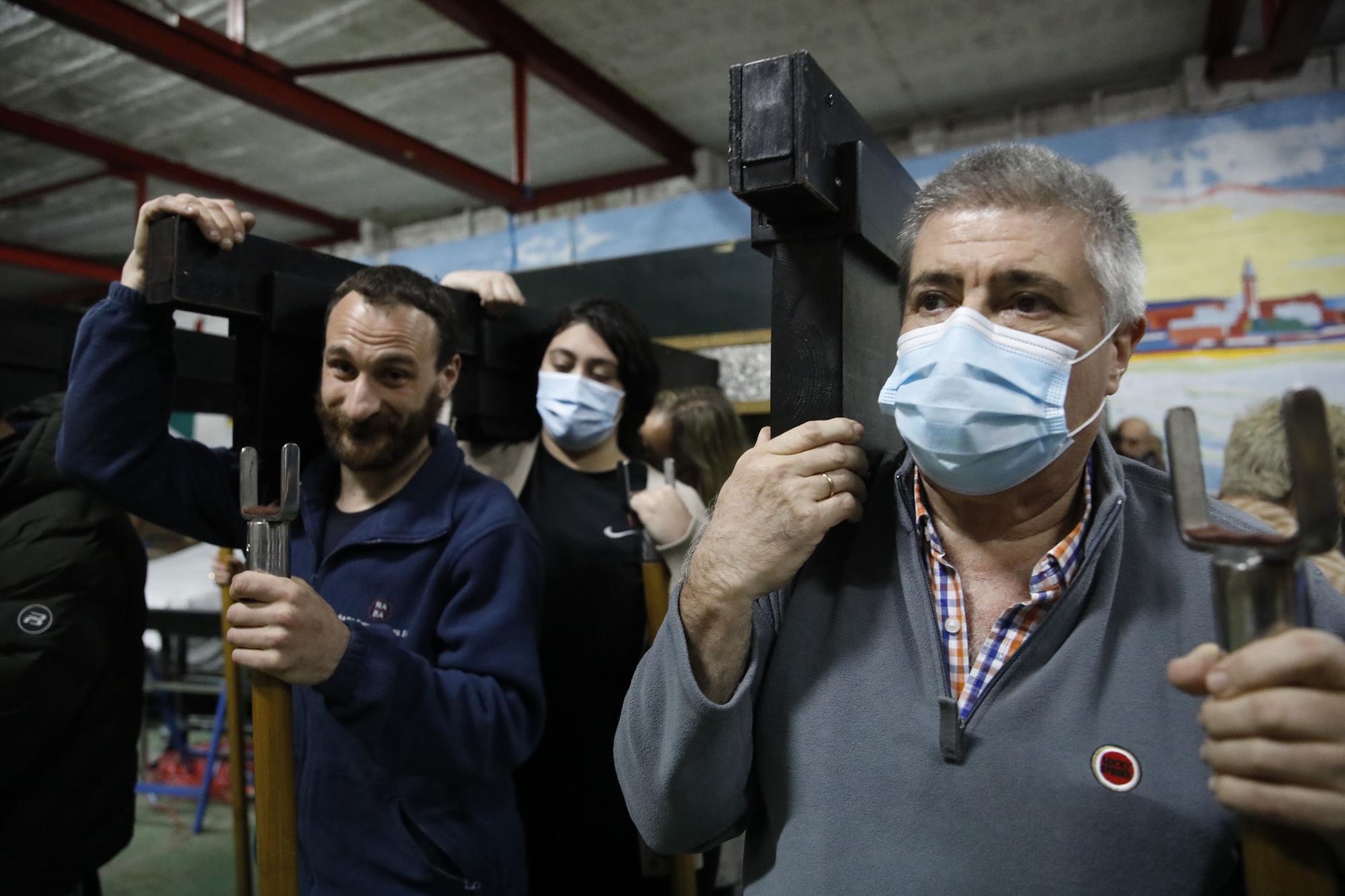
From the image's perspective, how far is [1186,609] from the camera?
3.23ft

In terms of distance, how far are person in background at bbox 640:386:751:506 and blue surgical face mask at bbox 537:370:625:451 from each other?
0.49 metres

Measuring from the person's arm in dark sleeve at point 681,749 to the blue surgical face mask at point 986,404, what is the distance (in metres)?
0.35

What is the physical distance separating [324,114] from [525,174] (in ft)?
3.61

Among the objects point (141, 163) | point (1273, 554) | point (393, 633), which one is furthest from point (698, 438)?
point (141, 163)

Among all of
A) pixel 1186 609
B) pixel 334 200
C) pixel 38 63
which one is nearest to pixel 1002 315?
pixel 1186 609

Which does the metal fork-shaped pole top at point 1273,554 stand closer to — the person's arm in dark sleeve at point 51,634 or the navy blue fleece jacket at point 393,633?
the navy blue fleece jacket at point 393,633

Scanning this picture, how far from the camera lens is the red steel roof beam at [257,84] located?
309 cm

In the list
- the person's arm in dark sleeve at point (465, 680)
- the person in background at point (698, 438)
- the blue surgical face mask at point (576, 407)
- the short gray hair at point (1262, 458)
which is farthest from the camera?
the person in background at point (698, 438)

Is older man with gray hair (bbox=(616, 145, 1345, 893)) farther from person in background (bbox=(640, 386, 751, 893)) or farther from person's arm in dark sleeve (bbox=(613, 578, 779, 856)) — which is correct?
person in background (bbox=(640, 386, 751, 893))

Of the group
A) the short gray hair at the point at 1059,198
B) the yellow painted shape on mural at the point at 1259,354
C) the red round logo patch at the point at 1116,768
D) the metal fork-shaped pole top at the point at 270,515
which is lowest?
the red round logo patch at the point at 1116,768

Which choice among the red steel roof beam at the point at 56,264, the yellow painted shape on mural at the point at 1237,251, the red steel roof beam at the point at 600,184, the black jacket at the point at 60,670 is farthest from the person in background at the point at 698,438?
the red steel roof beam at the point at 56,264

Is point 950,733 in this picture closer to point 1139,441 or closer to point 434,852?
point 434,852

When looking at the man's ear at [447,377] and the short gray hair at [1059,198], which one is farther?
the man's ear at [447,377]

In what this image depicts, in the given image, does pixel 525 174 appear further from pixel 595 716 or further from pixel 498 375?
pixel 595 716
